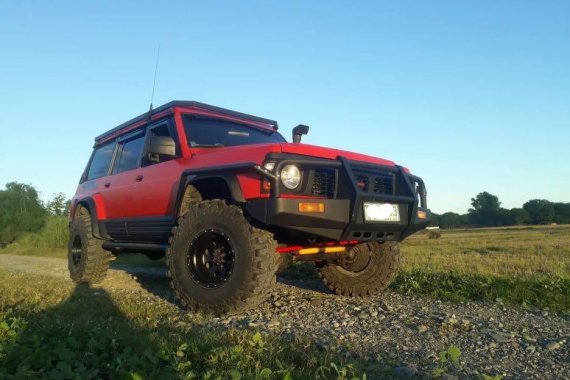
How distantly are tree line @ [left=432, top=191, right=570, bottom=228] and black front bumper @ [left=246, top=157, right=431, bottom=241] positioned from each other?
76.9 m

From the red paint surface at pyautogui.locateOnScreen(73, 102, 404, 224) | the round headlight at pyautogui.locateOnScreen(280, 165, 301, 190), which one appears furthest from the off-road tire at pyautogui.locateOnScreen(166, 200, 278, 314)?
the round headlight at pyautogui.locateOnScreen(280, 165, 301, 190)

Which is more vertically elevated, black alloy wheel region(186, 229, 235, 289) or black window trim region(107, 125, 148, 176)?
black window trim region(107, 125, 148, 176)

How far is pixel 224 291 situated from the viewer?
4.26m

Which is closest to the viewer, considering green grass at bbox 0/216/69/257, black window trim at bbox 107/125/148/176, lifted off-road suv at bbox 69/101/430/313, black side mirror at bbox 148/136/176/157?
lifted off-road suv at bbox 69/101/430/313

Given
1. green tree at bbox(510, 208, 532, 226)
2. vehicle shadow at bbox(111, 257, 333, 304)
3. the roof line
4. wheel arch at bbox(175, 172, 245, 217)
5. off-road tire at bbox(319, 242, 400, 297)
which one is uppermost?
green tree at bbox(510, 208, 532, 226)

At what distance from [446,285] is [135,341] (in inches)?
157

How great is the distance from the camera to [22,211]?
4000cm

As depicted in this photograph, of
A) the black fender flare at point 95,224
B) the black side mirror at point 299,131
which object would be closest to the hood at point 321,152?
the black side mirror at point 299,131

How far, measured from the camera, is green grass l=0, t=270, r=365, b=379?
230 cm

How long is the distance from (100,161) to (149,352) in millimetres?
5932

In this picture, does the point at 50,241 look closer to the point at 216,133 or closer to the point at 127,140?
the point at 127,140

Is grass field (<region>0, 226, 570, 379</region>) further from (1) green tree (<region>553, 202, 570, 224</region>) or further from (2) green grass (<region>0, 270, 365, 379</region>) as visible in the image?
(1) green tree (<region>553, 202, 570, 224</region>)

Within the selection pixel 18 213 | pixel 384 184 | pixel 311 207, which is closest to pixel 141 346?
Result: pixel 311 207

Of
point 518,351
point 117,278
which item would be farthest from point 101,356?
point 117,278
